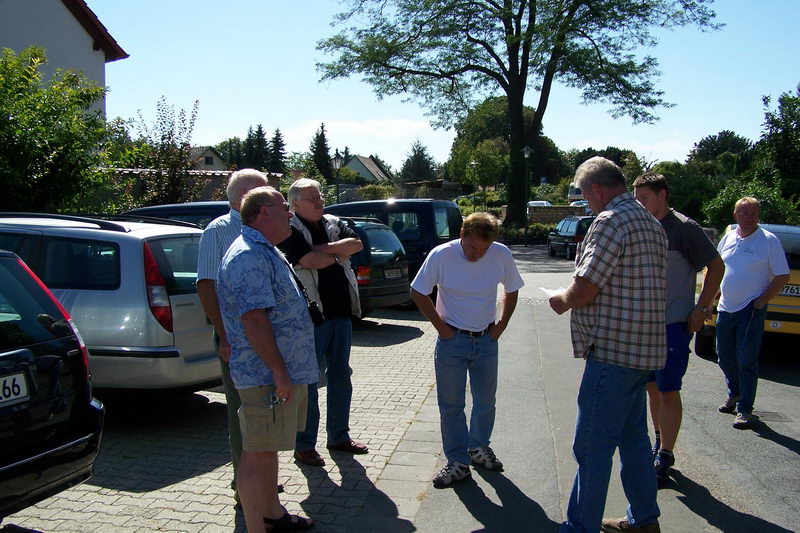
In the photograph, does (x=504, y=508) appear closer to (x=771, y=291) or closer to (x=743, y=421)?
(x=743, y=421)

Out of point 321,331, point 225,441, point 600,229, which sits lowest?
point 225,441

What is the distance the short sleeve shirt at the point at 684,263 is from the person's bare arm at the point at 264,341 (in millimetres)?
2625

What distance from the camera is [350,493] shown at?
14.0 ft

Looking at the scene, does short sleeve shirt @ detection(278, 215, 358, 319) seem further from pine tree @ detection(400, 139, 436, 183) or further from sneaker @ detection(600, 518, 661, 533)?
pine tree @ detection(400, 139, 436, 183)

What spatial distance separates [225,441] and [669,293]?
11.5 feet

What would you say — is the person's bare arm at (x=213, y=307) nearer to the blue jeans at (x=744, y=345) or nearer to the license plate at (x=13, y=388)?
the license plate at (x=13, y=388)

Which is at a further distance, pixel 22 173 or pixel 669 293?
pixel 22 173

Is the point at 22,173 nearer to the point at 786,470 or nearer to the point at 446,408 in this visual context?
the point at 446,408

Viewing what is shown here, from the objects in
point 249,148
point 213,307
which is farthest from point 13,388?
point 249,148

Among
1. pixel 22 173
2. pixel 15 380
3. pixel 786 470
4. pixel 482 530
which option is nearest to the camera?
pixel 15 380

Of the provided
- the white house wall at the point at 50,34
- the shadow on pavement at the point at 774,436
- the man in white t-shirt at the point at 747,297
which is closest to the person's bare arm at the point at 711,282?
the man in white t-shirt at the point at 747,297

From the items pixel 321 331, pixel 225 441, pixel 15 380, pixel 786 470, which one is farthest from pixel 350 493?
Result: pixel 786 470

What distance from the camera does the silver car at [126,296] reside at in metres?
5.13

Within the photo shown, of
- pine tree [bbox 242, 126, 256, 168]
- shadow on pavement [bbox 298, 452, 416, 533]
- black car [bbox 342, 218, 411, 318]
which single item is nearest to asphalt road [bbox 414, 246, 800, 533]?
shadow on pavement [bbox 298, 452, 416, 533]
